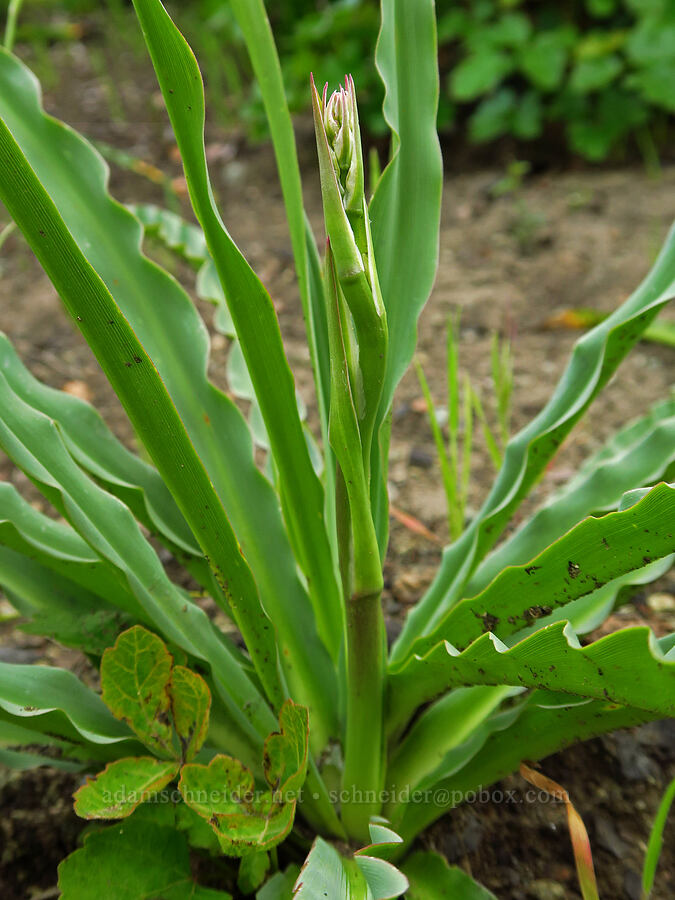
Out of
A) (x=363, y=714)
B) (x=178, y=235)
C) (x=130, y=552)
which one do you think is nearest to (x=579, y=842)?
(x=363, y=714)

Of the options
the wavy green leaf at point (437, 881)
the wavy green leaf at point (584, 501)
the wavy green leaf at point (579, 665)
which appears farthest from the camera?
the wavy green leaf at point (584, 501)

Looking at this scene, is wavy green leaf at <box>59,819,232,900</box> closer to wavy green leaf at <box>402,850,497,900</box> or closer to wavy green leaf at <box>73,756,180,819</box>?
wavy green leaf at <box>73,756,180,819</box>

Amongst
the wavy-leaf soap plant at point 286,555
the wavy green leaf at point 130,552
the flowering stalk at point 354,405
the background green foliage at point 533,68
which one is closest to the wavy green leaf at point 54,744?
the wavy-leaf soap plant at point 286,555

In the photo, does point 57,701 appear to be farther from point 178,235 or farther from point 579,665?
point 178,235

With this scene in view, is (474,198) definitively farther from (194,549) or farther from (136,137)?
(194,549)

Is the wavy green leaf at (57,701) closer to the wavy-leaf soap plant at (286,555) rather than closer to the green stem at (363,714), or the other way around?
the wavy-leaf soap plant at (286,555)

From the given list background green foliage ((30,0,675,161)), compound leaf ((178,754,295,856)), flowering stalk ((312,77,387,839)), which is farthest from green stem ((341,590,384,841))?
background green foliage ((30,0,675,161))

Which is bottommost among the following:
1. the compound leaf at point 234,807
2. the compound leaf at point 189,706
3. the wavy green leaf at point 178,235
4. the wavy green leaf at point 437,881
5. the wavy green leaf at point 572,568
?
the wavy green leaf at point 437,881
